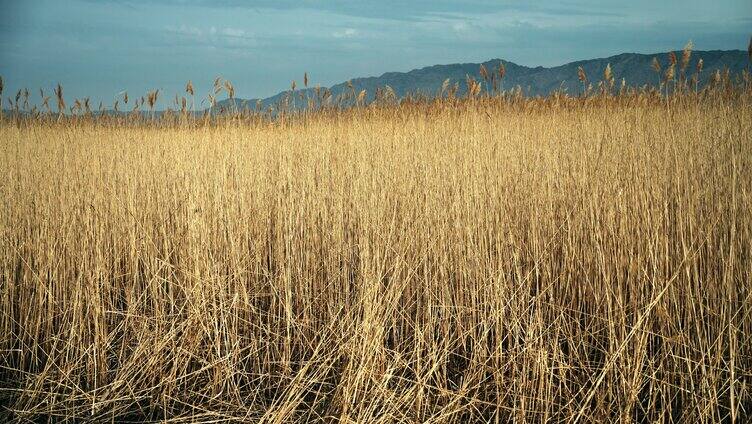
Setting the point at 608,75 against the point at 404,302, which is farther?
the point at 608,75

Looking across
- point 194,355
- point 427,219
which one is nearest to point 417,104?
point 427,219

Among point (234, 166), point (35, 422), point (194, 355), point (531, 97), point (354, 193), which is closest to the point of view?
point (35, 422)

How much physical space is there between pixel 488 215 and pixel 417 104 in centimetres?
556

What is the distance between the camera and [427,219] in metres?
2.55

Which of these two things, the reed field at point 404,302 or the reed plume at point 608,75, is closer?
the reed field at point 404,302

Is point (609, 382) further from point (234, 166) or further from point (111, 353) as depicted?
point (234, 166)

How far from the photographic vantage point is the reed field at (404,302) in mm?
1829

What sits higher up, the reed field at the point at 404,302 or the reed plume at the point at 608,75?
the reed plume at the point at 608,75

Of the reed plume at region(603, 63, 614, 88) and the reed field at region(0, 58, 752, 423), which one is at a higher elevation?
the reed plume at region(603, 63, 614, 88)

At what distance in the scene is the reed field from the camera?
72.0 inches

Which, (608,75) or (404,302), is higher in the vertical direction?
(608,75)

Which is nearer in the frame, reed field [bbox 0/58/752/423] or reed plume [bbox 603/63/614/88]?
reed field [bbox 0/58/752/423]

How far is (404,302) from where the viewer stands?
2.51m

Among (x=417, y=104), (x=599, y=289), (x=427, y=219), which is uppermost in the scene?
(x=417, y=104)
